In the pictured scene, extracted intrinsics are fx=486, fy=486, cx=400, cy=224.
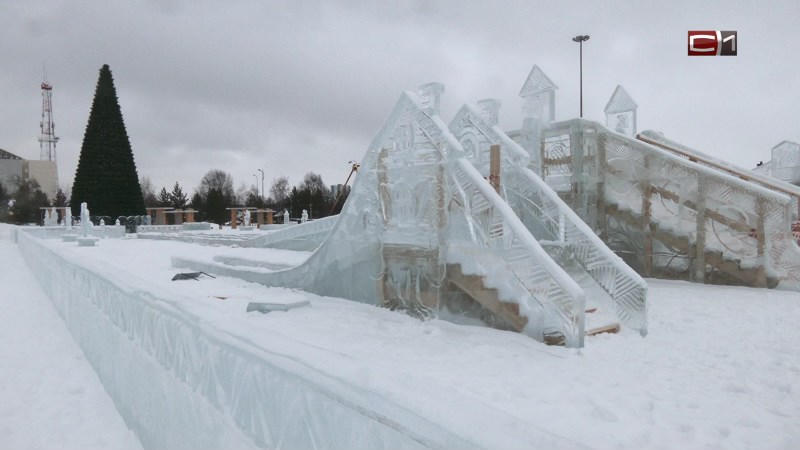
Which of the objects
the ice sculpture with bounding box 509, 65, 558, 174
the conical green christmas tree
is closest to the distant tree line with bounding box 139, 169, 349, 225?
the conical green christmas tree

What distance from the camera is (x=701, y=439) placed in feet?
10.7

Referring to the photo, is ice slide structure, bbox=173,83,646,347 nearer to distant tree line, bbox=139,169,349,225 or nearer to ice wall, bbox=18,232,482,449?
ice wall, bbox=18,232,482,449

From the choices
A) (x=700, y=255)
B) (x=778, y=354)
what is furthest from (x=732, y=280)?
(x=778, y=354)

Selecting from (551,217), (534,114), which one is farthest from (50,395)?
(534,114)

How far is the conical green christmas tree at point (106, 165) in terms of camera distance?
3494 centimetres

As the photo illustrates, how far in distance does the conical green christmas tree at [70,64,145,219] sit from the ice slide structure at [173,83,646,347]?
32.4 m

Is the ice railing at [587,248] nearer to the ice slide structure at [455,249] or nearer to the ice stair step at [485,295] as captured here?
the ice slide structure at [455,249]

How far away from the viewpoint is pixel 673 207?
10828mm

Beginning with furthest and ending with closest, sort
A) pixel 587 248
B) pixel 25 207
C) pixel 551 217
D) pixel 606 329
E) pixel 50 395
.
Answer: pixel 25 207 → pixel 551 217 → pixel 587 248 → pixel 606 329 → pixel 50 395

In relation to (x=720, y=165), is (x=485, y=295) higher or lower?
lower

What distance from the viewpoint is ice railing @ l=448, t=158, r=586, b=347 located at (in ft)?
18.4

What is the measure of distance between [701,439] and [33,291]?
13.3 metres

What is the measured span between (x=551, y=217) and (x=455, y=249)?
249 cm

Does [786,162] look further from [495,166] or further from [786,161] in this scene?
[495,166]
